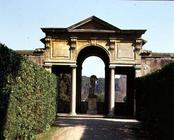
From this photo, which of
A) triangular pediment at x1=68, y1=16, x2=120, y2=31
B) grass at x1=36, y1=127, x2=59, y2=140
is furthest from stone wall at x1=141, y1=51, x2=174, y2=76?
grass at x1=36, y1=127, x2=59, y2=140

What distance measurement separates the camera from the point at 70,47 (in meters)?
38.7

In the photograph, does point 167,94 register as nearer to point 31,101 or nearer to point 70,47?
point 31,101

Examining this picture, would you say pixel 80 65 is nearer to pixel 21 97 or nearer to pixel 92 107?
pixel 92 107

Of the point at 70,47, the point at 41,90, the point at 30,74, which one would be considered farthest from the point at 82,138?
the point at 70,47

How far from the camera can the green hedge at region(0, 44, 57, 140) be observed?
1250 centimetres

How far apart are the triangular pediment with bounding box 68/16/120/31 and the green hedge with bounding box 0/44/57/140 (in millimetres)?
17128

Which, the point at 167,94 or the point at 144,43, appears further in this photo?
the point at 144,43

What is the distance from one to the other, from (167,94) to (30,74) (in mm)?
5186

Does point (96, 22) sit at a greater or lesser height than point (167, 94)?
greater

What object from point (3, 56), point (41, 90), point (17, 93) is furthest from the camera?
point (41, 90)

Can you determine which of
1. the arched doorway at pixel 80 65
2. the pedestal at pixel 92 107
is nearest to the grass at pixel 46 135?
the arched doorway at pixel 80 65

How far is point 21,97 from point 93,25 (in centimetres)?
2430

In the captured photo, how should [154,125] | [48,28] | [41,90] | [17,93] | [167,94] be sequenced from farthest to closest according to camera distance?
[48,28]
[41,90]
[154,125]
[167,94]
[17,93]

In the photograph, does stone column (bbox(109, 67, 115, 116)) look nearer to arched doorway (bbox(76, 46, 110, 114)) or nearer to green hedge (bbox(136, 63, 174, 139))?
arched doorway (bbox(76, 46, 110, 114))
